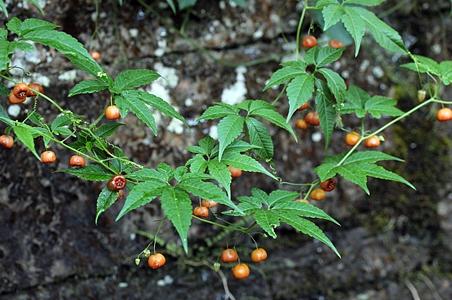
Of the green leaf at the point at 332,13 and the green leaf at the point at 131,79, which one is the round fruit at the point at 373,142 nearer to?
the green leaf at the point at 332,13

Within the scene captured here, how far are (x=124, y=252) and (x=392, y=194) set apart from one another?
1.09 metres

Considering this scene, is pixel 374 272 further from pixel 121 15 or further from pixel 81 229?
pixel 121 15

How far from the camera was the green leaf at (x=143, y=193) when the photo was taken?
121 centimetres

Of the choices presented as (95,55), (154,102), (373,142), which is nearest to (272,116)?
(154,102)

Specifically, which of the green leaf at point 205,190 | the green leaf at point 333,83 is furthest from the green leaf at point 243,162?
the green leaf at point 333,83

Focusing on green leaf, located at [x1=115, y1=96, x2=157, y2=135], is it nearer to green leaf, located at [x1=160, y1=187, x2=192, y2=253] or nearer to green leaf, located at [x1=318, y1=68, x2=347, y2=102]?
green leaf, located at [x1=160, y1=187, x2=192, y2=253]

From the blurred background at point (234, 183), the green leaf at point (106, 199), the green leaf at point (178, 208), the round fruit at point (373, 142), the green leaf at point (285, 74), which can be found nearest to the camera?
the green leaf at point (178, 208)

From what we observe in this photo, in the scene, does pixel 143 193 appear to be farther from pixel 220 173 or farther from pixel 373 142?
pixel 373 142

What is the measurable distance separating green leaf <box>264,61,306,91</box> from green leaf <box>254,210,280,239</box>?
1.07ft

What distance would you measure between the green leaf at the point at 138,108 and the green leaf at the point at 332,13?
1.69 feet

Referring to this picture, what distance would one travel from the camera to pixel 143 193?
4.06ft

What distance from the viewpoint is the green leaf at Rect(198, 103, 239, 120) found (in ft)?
4.79

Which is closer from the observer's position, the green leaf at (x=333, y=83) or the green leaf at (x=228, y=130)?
the green leaf at (x=228, y=130)

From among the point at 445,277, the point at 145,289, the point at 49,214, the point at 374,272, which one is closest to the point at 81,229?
the point at 49,214
